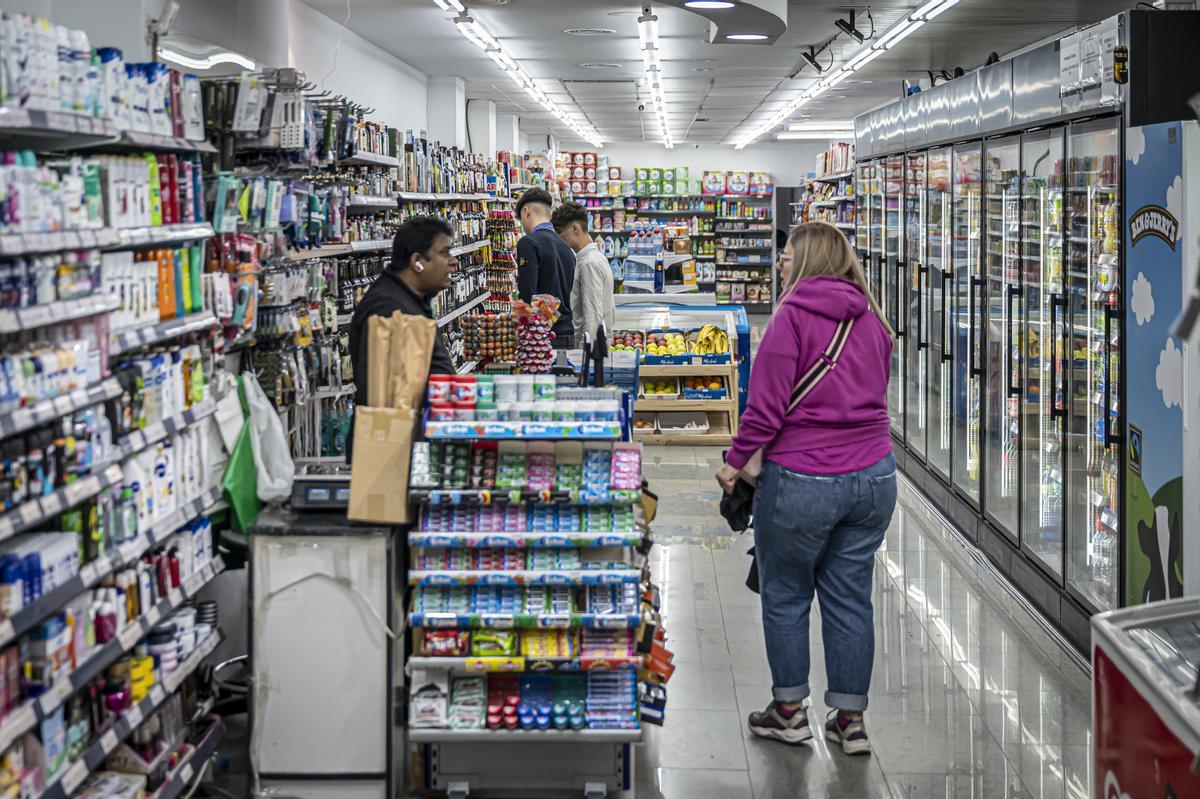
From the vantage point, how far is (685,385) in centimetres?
1116

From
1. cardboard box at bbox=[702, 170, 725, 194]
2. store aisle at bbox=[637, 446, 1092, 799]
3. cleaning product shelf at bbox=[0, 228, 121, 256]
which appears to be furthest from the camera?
cardboard box at bbox=[702, 170, 725, 194]

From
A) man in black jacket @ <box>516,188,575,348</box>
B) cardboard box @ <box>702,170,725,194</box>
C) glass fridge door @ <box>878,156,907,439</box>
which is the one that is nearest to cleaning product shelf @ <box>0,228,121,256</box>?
man in black jacket @ <box>516,188,575,348</box>

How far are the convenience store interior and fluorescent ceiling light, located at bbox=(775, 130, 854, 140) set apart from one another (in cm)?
1862

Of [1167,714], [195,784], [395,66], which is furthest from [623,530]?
[395,66]

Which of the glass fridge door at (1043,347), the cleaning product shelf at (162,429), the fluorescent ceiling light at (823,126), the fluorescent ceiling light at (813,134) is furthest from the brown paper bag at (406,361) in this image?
the fluorescent ceiling light at (813,134)

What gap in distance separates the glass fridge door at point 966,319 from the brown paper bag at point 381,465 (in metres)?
4.33

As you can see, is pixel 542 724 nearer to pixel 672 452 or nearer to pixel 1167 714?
pixel 1167 714

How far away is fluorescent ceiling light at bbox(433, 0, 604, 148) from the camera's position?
31.1ft

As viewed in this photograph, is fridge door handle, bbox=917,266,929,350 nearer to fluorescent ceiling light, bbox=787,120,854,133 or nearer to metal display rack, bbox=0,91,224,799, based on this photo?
metal display rack, bbox=0,91,224,799

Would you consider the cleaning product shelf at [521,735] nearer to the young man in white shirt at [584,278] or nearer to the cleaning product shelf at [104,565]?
the cleaning product shelf at [104,565]

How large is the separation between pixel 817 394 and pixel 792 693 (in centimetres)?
110

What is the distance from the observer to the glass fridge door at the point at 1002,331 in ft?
22.2

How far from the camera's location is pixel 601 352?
559cm

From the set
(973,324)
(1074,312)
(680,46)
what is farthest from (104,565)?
(680,46)
